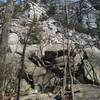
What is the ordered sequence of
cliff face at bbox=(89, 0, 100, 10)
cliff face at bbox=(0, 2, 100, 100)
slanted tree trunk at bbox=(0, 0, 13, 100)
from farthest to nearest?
1. cliff face at bbox=(0, 2, 100, 100)
2. slanted tree trunk at bbox=(0, 0, 13, 100)
3. cliff face at bbox=(89, 0, 100, 10)

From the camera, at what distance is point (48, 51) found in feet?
47.2

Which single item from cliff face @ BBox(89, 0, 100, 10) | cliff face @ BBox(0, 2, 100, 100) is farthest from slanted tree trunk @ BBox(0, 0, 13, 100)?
cliff face @ BBox(0, 2, 100, 100)

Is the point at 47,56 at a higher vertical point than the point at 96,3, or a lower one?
lower

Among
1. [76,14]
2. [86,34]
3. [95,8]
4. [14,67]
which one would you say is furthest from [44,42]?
[76,14]

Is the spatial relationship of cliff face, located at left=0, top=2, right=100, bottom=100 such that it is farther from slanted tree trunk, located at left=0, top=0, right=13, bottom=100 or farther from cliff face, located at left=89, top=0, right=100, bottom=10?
slanted tree trunk, located at left=0, top=0, right=13, bottom=100

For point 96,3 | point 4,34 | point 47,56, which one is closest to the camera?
point 96,3

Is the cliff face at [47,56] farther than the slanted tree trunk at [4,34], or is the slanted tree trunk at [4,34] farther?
the cliff face at [47,56]

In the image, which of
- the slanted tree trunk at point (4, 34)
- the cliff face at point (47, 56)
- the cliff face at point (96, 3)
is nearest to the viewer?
the cliff face at point (96, 3)

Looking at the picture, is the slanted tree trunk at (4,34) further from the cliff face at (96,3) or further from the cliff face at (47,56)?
the cliff face at (47,56)

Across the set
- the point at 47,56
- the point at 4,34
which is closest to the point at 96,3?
the point at 4,34

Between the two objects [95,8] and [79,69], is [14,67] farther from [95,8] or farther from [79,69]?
[95,8]

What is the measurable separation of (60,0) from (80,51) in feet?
18.0

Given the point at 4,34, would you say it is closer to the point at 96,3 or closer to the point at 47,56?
the point at 96,3

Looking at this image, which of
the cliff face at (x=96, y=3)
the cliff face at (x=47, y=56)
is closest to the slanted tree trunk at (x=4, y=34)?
the cliff face at (x=96, y=3)
